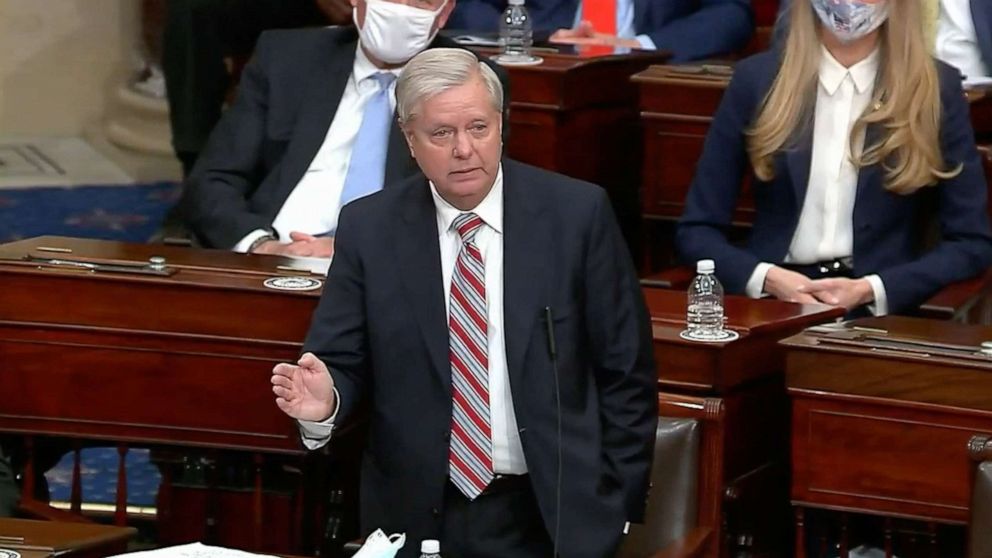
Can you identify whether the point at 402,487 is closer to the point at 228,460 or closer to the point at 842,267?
the point at 228,460

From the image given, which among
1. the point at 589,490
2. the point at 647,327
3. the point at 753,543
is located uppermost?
the point at 647,327

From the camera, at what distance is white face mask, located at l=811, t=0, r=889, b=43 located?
4316mm

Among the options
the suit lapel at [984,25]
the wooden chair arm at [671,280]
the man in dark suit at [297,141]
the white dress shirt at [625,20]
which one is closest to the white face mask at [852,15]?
the wooden chair arm at [671,280]

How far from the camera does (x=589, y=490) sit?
11.0 feet

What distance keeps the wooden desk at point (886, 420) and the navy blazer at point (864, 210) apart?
0.59 meters

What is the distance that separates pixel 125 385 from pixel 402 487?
880 millimetres

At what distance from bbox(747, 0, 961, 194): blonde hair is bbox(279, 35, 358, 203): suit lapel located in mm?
1007

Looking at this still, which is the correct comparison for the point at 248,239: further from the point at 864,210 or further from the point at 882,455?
the point at 882,455

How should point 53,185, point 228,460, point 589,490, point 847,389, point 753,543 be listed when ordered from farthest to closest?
point 53,185 → point 228,460 → point 753,543 → point 847,389 → point 589,490

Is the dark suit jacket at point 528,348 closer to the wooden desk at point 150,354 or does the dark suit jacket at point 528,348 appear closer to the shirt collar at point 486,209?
the shirt collar at point 486,209

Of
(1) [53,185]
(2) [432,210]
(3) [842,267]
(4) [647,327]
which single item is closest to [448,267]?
(2) [432,210]

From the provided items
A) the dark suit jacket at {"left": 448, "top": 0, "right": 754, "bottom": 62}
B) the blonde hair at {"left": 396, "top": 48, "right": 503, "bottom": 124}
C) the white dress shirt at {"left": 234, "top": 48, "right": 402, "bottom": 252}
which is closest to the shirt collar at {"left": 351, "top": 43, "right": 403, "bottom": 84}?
the white dress shirt at {"left": 234, "top": 48, "right": 402, "bottom": 252}

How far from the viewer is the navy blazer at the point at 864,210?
436 cm

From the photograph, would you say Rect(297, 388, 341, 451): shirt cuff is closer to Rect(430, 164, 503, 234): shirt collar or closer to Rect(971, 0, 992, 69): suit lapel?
Rect(430, 164, 503, 234): shirt collar
